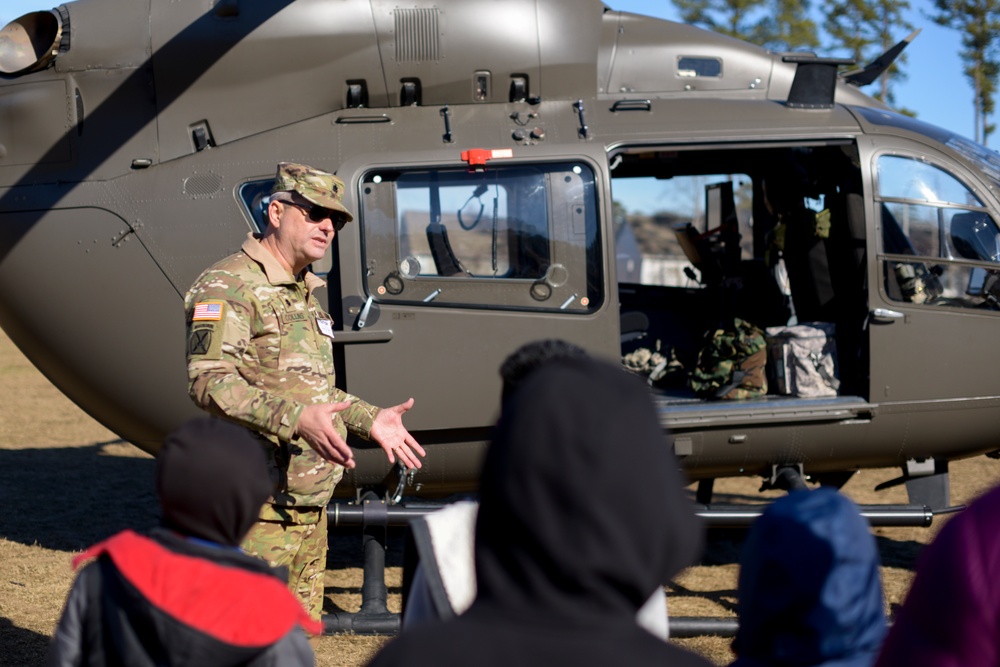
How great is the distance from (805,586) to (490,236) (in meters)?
3.50

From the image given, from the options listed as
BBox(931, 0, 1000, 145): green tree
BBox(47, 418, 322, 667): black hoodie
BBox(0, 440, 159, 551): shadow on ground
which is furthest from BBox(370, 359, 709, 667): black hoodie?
BBox(931, 0, 1000, 145): green tree

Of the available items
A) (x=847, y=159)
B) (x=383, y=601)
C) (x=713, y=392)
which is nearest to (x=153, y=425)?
(x=383, y=601)

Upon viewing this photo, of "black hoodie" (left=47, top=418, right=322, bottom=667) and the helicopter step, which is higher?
"black hoodie" (left=47, top=418, right=322, bottom=667)

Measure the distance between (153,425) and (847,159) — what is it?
3.98 m

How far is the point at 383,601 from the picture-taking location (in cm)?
490

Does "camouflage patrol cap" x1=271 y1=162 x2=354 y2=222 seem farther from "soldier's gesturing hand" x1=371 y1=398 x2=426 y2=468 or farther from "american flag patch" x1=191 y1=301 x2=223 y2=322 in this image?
"soldier's gesturing hand" x1=371 y1=398 x2=426 y2=468

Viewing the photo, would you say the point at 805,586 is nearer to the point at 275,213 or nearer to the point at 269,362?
the point at 269,362

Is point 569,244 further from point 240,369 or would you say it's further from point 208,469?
point 208,469

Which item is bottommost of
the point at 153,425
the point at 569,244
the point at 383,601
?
the point at 383,601

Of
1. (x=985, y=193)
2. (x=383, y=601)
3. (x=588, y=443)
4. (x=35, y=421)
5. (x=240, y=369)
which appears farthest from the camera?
(x=35, y=421)

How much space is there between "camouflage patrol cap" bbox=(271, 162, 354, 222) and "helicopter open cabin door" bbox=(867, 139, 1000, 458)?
3.03 m

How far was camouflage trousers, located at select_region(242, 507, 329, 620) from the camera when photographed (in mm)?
3260

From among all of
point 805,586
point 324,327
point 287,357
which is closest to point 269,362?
point 287,357

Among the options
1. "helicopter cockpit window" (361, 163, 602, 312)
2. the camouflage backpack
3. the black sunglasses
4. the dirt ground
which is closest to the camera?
the black sunglasses
